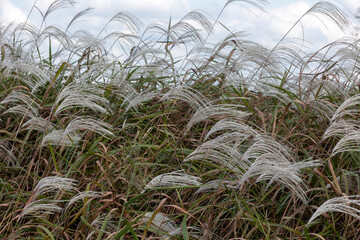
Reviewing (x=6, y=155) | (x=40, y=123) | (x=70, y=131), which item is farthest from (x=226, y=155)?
(x=6, y=155)

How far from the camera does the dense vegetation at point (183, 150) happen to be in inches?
103

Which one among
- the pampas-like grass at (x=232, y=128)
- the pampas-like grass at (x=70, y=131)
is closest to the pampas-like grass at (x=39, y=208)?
the pampas-like grass at (x=70, y=131)

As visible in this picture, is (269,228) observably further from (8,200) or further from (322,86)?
(8,200)

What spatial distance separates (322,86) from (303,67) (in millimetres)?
206

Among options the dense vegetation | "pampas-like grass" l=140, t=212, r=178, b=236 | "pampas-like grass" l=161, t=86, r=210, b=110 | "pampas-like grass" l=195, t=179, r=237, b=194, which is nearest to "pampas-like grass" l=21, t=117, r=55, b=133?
the dense vegetation

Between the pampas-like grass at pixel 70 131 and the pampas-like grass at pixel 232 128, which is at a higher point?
the pampas-like grass at pixel 232 128

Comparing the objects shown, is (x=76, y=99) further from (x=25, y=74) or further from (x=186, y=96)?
(x=25, y=74)

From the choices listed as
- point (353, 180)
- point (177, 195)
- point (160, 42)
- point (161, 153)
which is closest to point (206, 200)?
point (177, 195)

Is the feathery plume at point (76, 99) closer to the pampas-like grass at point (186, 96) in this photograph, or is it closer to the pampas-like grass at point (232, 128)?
the pampas-like grass at point (186, 96)

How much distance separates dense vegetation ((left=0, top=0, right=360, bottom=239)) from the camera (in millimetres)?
2607

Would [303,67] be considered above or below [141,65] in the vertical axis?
above

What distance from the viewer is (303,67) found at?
363 cm

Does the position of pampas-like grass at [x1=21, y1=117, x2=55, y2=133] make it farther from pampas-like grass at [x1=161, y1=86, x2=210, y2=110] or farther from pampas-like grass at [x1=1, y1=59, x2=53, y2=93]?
pampas-like grass at [x1=161, y1=86, x2=210, y2=110]

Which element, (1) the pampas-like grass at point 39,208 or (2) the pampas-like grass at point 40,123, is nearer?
(1) the pampas-like grass at point 39,208
